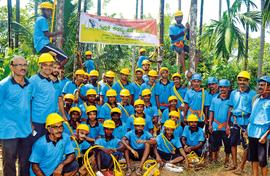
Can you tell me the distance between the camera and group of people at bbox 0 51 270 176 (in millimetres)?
4625

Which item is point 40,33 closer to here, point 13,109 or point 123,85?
point 123,85

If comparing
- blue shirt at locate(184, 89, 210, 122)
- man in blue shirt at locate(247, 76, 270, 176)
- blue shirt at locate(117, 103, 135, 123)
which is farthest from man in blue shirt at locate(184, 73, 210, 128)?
man in blue shirt at locate(247, 76, 270, 176)

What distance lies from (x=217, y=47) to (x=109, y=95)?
569 cm

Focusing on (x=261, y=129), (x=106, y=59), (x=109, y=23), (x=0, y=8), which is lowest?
(x=261, y=129)

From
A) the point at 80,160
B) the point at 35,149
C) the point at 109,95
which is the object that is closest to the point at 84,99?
the point at 109,95

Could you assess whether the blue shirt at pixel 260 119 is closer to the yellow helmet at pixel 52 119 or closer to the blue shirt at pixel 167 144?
the blue shirt at pixel 167 144

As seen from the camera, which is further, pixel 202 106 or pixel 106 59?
pixel 106 59

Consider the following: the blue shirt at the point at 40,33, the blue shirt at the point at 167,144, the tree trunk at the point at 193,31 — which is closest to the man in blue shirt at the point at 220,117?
the blue shirt at the point at 167,144

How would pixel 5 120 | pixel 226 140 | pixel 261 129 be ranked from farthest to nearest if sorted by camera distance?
pixel 226 140 → pixel 261 129 → pixel 5 120

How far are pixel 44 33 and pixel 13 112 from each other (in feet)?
9.34

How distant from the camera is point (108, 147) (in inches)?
246

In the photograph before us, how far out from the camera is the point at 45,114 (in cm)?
502

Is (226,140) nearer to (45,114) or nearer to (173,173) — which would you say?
(173,173)

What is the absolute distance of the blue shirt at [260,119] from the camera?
5.45m
